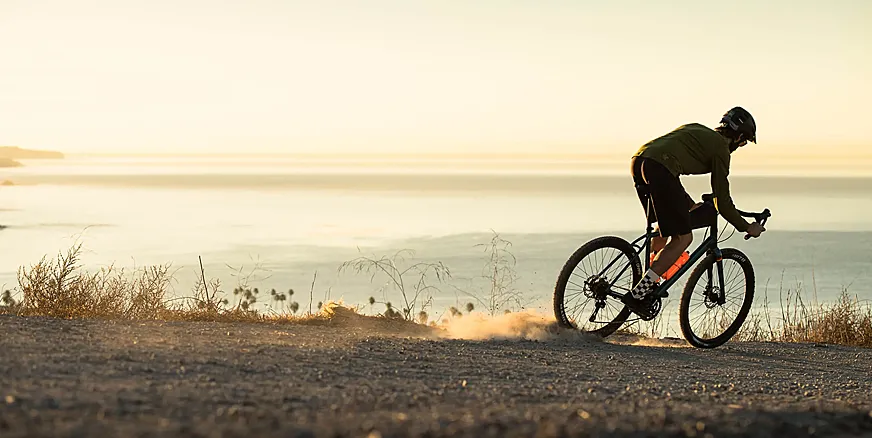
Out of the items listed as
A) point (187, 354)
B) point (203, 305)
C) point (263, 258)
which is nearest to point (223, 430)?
point (187, 354)

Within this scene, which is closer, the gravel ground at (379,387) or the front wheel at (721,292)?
the gravel ground at (379,387)

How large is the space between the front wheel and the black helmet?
3.97ft

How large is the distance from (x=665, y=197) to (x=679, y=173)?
0.83 feet

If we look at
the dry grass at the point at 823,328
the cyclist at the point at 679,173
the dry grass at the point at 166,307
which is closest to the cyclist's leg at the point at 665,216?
the cyclist at the point at 679,173

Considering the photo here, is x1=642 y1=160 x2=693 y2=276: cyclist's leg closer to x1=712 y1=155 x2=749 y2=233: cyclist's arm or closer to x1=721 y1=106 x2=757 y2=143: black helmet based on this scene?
x1=712 y1=155 x2=749 y2=233: cyclist's arm

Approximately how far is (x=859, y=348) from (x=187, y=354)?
7229 millimetres

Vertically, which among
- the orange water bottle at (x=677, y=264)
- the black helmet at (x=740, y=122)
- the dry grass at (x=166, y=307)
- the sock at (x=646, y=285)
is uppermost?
the black helmet at (x=740, y=122)

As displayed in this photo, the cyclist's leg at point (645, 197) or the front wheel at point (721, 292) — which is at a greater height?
the cyclist's leg at point (645, 197)

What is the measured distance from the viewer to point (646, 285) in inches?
336

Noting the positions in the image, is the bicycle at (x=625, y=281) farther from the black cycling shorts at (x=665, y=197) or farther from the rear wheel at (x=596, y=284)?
the black cycling shorts at (x=665, y=197)

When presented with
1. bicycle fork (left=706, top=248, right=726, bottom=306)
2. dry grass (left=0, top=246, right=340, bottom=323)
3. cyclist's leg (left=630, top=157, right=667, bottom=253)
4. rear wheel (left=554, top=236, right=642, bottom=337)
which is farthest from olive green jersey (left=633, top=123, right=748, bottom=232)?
dry grass (left=0, top=246, right=340, bottom=323)

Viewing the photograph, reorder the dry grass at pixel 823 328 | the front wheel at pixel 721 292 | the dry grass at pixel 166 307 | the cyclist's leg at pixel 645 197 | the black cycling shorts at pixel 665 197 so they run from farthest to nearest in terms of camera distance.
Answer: the dry grass at pixel 823 328, the dry grass at pixel 166 307, the front wheel at pixel 721 292, the cyclist's leg at pixel 645 197, the black cycling shorts at pixel 665 197

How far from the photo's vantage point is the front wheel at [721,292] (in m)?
8.79

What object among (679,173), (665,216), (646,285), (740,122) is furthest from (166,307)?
(740,122)
